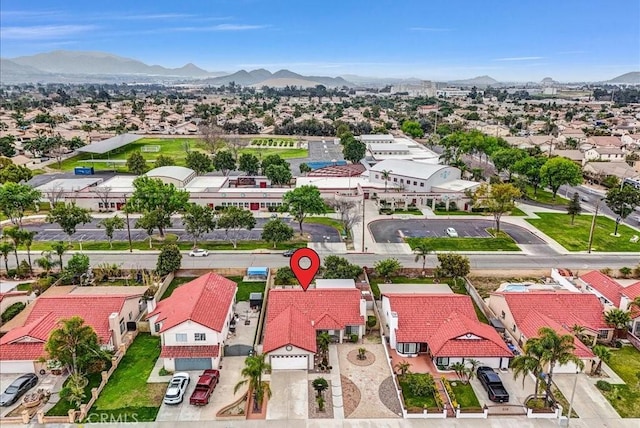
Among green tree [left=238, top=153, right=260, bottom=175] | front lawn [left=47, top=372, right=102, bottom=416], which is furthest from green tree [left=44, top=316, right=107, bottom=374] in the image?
green tree [left=238, top=153, right=260, bottom=175]

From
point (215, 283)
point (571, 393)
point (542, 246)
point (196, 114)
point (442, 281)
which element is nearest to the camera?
point (571, 393)

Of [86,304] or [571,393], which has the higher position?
[86,304]

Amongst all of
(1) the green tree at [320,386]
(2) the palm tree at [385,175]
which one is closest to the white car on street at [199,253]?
(1) the green tree at [320,386]

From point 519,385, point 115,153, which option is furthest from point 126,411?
point 115,153

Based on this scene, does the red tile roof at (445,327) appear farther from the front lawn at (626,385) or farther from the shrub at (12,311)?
the shrub at (12,311)

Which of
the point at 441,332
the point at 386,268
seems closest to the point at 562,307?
the point at 441,332

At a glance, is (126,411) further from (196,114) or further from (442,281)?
(196,114)

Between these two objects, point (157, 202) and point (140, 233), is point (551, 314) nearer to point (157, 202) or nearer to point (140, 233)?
point (157, 202)

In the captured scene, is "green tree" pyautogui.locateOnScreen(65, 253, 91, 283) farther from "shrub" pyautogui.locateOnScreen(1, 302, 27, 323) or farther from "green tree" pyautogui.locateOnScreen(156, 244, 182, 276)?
"green tree" pyautogui.locateOnScreen(156, 244, 182, 276)
